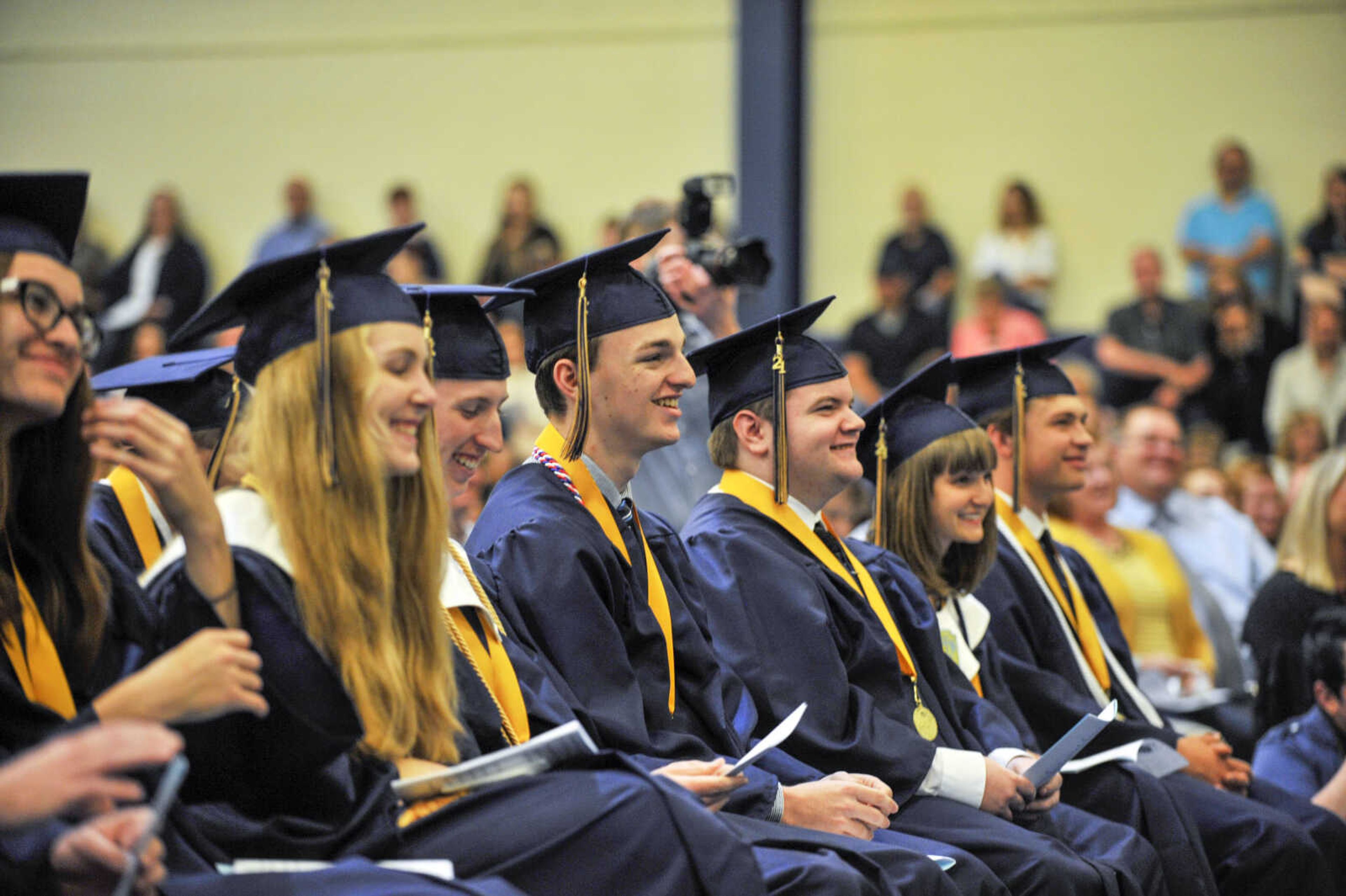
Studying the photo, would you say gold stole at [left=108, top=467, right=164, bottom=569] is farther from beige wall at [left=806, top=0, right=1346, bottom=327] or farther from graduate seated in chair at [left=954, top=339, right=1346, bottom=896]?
beige wall at [left=806, top=0, right=1346, bottom=327]

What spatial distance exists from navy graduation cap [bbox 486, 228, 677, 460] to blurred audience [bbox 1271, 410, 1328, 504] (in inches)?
228

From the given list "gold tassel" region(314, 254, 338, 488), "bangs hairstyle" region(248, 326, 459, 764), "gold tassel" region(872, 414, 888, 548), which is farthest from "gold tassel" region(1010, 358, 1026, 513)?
"gold tassel" region(314, 254, 338, 488)

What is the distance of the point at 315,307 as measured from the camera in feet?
8.02

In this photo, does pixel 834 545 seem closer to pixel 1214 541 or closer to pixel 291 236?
pixel 1214 541

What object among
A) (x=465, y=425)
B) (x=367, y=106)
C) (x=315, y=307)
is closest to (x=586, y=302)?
(x=465, y=425)

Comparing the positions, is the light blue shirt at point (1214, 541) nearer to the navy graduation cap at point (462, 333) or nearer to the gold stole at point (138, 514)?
the navy graduation cap at point (462, 333)

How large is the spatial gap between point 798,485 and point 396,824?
68.5 inches

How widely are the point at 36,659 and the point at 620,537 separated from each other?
135 centimetres

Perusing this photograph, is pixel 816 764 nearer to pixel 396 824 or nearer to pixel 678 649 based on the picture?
pixel 678 649

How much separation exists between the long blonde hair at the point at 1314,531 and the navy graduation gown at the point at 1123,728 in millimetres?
827

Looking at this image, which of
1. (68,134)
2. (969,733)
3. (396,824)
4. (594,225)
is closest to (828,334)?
(594,225)

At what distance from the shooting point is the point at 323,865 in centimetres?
220

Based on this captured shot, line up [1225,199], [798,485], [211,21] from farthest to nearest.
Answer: [211,21], [1225,199], [798,485]

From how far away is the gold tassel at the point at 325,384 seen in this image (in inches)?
93.2
